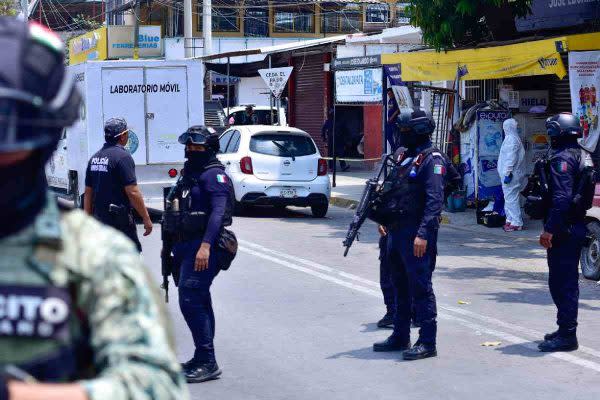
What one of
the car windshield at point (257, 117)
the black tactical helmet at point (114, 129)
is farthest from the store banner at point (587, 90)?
the car windshield at point (257, 117)

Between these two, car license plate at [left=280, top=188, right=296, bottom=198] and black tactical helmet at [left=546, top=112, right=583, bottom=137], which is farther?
car license plate at [left=280, top=188, right=296, bottom=198]

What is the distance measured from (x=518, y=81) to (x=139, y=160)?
6810 mm

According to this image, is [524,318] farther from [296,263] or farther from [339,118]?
[339,118]

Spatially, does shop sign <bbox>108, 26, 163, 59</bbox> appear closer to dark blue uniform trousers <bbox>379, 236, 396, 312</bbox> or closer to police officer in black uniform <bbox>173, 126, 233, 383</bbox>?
dark blue uniform trousers <bbox>379, 236, 396, 312</bbox>

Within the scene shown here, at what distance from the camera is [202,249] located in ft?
24.2

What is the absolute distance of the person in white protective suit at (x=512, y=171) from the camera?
16.8m

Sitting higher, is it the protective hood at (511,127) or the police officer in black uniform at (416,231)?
the protective hood at (511,127)

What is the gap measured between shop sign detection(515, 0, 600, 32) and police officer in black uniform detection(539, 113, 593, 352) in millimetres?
9354

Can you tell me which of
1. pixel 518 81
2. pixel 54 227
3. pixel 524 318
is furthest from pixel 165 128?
pixel 54 227

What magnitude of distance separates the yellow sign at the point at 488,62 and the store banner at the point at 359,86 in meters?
1.58

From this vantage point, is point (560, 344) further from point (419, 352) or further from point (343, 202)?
point (343, 202)

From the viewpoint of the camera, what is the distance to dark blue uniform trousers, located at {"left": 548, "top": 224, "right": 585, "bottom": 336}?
27.3 feet

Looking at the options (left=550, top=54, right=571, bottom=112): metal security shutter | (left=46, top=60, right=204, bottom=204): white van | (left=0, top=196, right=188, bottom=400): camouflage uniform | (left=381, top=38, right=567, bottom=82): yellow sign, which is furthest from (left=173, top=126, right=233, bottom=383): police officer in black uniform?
(left=550, top=54, right=571, bottom=112): metal security shutter

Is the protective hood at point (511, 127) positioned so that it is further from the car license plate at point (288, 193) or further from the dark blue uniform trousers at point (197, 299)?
the dark blue uniform trousers at point (197, 299)
